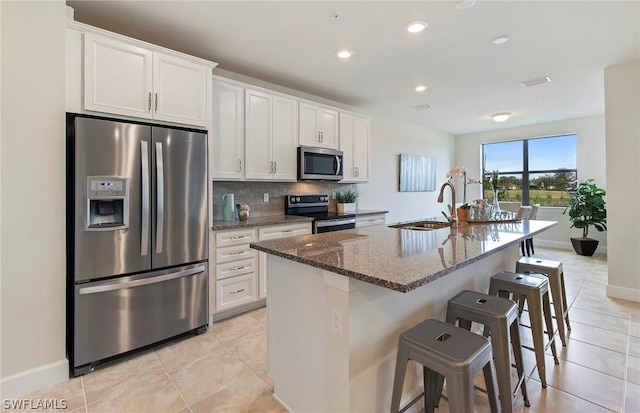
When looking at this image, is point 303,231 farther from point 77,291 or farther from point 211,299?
point 77,291

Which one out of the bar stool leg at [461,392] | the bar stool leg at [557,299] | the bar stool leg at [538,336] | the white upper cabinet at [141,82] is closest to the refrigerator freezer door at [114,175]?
the white upper cabinet at [141,82]

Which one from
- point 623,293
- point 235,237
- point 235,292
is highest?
point 235,237

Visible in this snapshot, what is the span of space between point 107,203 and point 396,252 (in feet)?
6.77

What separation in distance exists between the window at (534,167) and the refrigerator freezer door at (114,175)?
5861 millimetres

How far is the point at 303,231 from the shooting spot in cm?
358

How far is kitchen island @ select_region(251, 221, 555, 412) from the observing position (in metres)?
1.34

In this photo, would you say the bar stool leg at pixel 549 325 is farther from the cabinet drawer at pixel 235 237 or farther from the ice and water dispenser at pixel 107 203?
the ice and water dispenser at pixel 107 203

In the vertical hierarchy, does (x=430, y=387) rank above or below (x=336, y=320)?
below

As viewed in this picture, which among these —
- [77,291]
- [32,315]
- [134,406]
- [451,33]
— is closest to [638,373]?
[451,33]

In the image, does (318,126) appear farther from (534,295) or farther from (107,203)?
(534,295)

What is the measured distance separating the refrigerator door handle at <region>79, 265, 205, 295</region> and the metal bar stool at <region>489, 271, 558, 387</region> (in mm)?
2382

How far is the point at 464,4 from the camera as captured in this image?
7.20ft

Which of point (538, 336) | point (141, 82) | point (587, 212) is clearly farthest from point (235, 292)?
point (587, 212)

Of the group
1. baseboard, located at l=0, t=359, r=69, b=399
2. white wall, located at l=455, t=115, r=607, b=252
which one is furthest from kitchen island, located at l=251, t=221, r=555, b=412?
white wall, located at l=455, t=115, r=607, b=252
